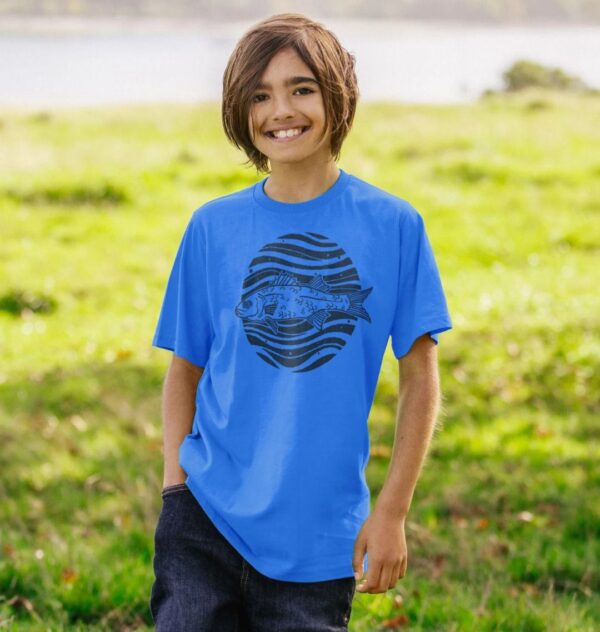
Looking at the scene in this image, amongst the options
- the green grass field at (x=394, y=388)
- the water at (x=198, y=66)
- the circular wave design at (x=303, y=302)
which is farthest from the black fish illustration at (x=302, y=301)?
the water at (x=198, y=66)

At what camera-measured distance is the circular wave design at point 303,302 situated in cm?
260

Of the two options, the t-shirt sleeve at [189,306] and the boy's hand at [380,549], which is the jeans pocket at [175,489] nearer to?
the t-shirt sleeve at [189,306]

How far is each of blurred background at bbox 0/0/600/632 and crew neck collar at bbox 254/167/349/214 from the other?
1.22 ft

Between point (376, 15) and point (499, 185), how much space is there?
383 feet

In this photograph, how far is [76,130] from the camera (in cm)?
1989

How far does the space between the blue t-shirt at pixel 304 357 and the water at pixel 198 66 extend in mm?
22352

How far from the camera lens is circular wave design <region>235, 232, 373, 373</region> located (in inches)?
102

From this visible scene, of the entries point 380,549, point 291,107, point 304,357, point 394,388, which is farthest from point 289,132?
point 394,388

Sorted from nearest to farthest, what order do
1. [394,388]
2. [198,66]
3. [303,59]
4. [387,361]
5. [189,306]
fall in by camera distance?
[303,59] → [189,306] → [394,388] → [387,361] → [198,66]

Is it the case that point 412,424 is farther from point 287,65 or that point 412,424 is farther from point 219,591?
point 287,65

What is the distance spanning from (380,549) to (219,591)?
405 millimetres

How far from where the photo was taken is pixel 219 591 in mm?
2590

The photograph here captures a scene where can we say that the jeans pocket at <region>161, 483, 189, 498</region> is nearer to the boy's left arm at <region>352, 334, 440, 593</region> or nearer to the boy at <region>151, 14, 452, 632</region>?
the boy at <region>151, 14, 452, 632</region>

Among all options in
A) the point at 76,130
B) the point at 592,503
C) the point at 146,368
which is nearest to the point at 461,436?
the point at 592,503
